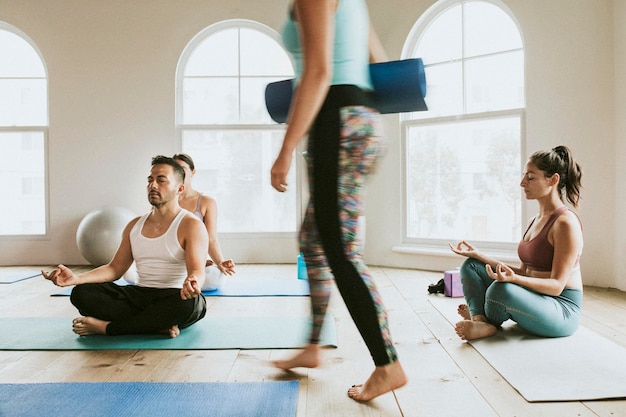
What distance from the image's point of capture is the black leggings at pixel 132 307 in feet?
7.25

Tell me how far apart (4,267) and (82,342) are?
131 inches

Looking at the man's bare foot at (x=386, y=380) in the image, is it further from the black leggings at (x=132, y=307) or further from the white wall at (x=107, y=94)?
the white wall at (x=107, y=94)

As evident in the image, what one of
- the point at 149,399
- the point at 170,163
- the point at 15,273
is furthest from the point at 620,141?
the point at 15,273

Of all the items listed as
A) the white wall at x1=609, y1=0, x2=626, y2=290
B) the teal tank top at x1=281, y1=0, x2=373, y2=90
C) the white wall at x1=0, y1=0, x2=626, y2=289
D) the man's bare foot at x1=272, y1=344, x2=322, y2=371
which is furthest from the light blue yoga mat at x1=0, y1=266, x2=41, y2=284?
the white wall at x1=609, y1=0, x2=626, y2=290

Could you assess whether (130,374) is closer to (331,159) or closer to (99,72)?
(331,159)

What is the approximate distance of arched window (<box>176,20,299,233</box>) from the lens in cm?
505

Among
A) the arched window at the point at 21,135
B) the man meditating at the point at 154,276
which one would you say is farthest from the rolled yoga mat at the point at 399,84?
the arched window at the point at 21,135

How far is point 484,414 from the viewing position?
1.41 meters

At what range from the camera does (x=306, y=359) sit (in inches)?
68.6

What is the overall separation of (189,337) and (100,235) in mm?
2510

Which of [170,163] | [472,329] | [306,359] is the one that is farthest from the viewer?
[170,163]

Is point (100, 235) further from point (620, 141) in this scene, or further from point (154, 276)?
point (620, 141)

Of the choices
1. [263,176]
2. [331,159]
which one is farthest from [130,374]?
[263,176]

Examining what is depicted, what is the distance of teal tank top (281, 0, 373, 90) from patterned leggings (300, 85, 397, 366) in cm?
4
